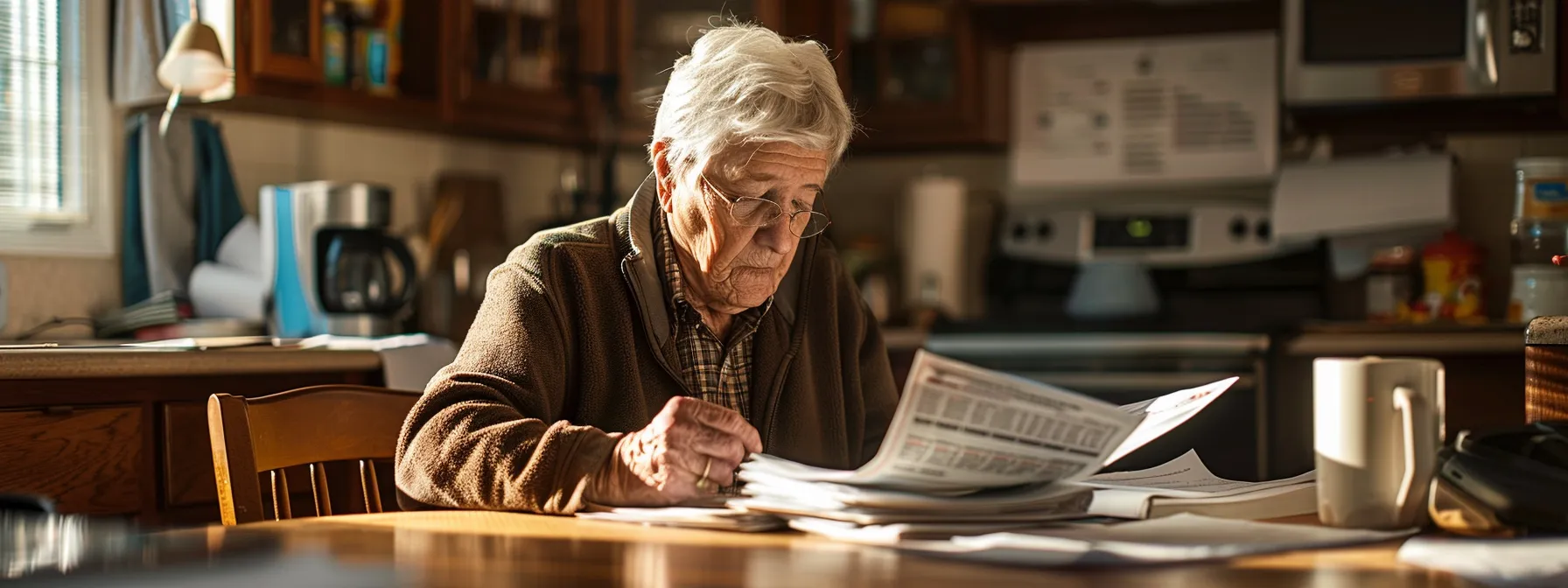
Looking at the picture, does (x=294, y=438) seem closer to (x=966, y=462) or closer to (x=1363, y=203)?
(x=966, y=462)

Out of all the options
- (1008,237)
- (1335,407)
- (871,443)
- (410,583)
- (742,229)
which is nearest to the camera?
(410,583)

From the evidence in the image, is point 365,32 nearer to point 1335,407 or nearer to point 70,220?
point 70,220

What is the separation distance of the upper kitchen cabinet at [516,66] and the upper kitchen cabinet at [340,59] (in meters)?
0.06

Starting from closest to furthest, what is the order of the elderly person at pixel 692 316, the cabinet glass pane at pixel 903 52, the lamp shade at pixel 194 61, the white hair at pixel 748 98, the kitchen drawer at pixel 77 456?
the elderly person at pixel 692 316, the white hair at pixel 748 98, the kitchen drawer at pixel 77 456, the lamp shade at pixel 194 61, the cabinet glass pane at pixel 903 52

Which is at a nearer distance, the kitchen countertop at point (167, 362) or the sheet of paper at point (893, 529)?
the sheet of paper at point (893, 529)

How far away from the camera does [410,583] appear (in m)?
0.83

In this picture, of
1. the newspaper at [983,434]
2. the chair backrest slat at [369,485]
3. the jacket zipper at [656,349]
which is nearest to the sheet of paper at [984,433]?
the newspaper at [983,434]

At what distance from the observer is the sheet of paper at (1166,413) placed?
3.62 feet

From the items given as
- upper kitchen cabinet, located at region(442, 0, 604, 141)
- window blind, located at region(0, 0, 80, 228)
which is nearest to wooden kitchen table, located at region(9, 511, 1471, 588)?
window blind, located at region(0, 0, 80, 228)

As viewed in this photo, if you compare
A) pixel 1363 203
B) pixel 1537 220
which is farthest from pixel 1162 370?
pixel 1537 220

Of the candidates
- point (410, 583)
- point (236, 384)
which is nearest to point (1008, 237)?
point (236, 384)

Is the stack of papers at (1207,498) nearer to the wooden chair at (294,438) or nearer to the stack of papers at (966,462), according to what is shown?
the stack of papers at (966,462)

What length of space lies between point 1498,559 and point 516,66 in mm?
3067

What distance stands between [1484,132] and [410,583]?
357 centimetres
